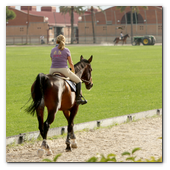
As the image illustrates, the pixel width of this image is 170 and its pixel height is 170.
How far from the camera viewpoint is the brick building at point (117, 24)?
74.6 meters

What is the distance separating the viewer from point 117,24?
77875mm

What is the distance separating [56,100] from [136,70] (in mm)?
19028

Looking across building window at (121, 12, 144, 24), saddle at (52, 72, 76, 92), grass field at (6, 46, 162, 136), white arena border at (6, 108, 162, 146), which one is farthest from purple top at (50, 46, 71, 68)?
building window at (121, 12, 144, 24)

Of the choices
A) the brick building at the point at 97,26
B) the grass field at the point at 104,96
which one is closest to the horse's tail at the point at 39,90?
the grass field at the point at 104,96

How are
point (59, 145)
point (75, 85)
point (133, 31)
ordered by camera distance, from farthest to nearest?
point (133, 31), point (59, 145), point (75, 85)

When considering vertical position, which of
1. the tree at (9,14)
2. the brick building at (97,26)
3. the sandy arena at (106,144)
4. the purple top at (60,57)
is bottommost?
the sandy arena at (106,144)

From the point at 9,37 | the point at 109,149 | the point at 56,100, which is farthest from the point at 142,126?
the point at 9,37

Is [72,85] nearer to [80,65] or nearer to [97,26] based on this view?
[80,65]

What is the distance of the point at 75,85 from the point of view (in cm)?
738

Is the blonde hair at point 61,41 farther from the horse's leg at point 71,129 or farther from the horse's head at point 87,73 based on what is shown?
the horse's leg at point 71,129

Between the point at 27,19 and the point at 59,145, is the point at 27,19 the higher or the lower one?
the higher one

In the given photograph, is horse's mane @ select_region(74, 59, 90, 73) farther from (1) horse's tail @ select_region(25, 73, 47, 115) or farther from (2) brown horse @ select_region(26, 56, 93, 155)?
(1) horse's tail @ select_region(25, 73, 47, 115)

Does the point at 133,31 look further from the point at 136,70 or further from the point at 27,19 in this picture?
the point at 136,70

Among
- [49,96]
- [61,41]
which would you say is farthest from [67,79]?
[61,41]
